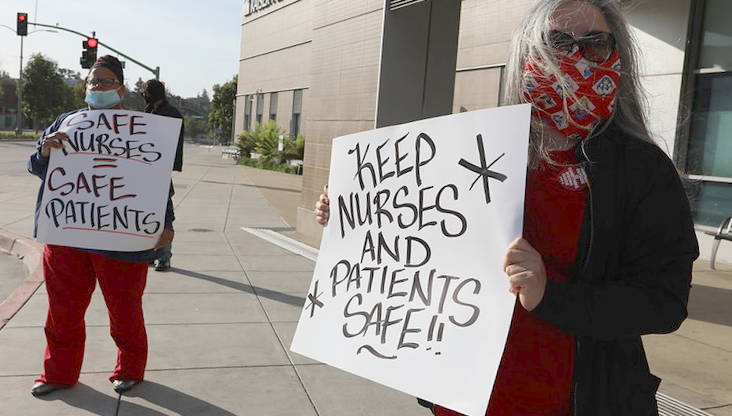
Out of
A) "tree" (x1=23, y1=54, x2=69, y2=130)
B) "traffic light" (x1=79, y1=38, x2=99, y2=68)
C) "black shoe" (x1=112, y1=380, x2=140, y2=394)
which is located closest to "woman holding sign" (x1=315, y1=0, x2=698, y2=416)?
"black shoe" (x1=112, y1=380, x2=140, y2=394)

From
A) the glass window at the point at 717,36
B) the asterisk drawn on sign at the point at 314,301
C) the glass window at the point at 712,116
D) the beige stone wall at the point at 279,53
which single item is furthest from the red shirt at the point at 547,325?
the beige stone wall at the point at 279,53

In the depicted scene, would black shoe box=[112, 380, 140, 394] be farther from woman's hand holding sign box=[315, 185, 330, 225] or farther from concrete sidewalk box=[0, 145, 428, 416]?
woman's hand holding sign box=[315, 185, 330, 225]

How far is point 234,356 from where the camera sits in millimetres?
4539

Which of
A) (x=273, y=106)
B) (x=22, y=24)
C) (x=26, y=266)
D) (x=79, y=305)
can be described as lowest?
(x=26, y=266)

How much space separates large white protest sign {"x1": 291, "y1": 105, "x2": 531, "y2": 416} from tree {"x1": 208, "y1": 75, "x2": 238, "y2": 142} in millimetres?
73658

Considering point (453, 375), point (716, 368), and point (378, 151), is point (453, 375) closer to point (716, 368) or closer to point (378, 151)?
point (378, 151)

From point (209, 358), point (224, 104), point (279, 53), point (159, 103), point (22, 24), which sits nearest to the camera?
point (209, 358)

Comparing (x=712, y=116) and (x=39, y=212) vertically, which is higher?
(x=712, y=116)

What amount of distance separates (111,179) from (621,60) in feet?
9.96

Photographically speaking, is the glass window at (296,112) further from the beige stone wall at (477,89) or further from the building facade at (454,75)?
the building facade at (454,75)

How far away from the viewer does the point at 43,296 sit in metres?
5.79

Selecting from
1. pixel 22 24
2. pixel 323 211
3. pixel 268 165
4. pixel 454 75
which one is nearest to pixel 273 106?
→ pixel 268 165

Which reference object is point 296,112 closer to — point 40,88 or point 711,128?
point 711,128

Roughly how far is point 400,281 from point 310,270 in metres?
5.97
